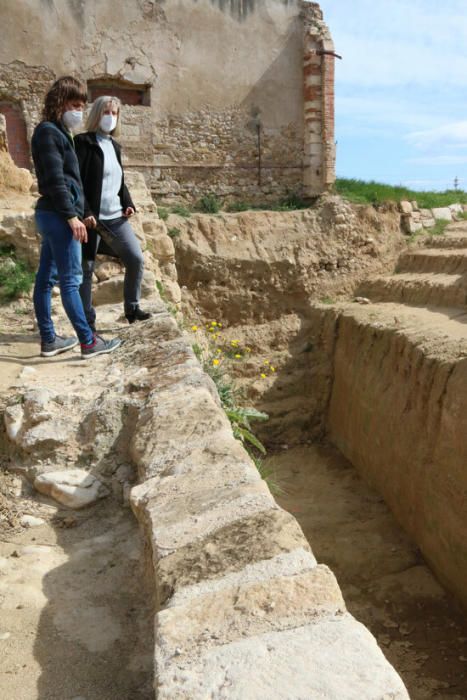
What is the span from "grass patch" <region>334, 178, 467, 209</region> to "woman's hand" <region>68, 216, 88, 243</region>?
859 cm

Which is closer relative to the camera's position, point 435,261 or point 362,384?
point 362,384

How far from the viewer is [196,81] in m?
11.4

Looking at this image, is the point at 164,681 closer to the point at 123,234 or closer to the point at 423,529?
the point at 123,234

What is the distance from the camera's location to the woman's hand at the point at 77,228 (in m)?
3.42

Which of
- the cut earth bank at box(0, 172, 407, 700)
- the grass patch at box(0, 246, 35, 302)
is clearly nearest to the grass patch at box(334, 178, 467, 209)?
the grass patch at box(0, 246, 35, 302)

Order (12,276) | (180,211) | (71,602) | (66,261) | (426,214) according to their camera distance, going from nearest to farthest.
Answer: (71,602) < (66,261) < (12,276) < (180,211) < (426,214)

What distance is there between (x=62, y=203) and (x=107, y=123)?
84 cm

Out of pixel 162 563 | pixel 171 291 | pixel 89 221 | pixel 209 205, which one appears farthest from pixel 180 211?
pixel 162 563

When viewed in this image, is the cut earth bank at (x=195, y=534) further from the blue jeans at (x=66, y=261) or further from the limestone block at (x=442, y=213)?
the limestone block at (x=442, y=213)

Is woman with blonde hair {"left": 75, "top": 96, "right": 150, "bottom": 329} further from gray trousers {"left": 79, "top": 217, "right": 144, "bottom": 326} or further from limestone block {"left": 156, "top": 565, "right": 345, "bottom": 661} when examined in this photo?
limestone block {"left": 156, "top": 565, "right": 345, "bottom": 661}

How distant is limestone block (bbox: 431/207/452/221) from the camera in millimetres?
11727

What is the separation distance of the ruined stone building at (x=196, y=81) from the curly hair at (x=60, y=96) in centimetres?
786

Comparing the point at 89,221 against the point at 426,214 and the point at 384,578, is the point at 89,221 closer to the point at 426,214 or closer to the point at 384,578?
the point at 384,578

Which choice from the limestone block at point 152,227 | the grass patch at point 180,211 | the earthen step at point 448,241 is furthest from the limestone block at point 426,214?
the limestone block at point 152,227
